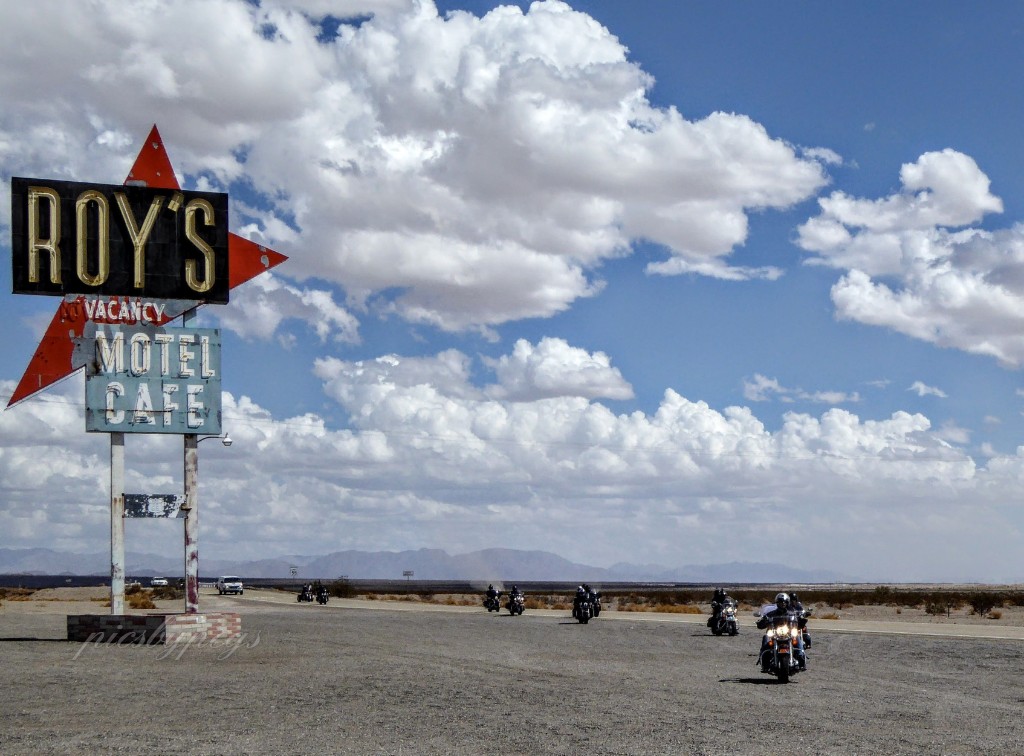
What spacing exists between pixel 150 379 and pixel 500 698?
1697 cm

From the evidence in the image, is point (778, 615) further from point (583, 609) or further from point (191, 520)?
point (583, 609)

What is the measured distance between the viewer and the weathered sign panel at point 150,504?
100 ft

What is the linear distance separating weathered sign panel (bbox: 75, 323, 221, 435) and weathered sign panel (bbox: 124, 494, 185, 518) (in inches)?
67.4

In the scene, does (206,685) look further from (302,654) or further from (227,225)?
(227,225)

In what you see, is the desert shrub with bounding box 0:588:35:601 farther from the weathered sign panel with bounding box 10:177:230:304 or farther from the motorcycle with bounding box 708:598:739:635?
the motorcycle with bounding box 708:598:739:635

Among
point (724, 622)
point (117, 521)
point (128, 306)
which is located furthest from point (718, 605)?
point (128, 306)

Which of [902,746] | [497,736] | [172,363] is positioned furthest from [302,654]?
[902,746]

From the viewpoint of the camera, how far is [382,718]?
15336 millimetres

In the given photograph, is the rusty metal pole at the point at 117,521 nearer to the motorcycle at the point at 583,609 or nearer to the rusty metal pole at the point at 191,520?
the rusty metal pole at the point at 191,520

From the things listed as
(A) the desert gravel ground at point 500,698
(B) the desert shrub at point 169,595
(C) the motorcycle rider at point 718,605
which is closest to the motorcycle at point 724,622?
(C) the motorcycle rider at point 718,605

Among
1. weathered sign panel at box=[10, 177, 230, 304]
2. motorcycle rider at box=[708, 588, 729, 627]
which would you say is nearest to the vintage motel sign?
weathered sign panel at box=[10, 177, 230, 304]

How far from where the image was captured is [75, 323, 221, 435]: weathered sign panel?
30719 mm

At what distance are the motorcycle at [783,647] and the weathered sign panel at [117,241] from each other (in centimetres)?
1810

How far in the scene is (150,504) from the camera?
30594 mm
